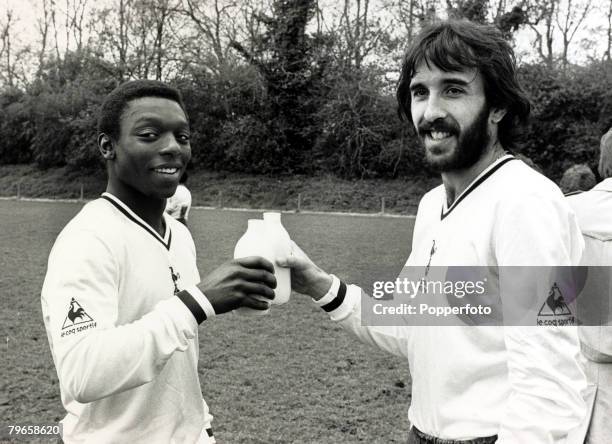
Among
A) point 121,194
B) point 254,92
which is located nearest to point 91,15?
point 254,92

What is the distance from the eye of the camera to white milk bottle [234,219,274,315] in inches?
76.4

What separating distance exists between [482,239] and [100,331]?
1.13 metres

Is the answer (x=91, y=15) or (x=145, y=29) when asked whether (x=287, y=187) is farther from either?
(x=91, y=15)

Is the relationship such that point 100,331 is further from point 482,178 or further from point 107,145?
point 482,178

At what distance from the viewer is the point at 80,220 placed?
6.72ft

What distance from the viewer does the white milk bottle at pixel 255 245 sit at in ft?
6.37

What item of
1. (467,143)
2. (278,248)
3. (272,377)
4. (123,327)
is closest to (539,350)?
(467,143)

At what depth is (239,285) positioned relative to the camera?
1.82m

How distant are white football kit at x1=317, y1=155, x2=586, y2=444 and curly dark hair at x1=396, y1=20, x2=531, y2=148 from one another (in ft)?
0.93

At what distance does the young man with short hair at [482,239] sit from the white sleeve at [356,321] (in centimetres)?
21

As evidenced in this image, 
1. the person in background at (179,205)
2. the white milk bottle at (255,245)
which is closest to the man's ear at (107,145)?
the white milk bottle at (255,245)

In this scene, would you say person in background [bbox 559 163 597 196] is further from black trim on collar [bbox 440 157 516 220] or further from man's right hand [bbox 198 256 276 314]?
man's right hand [bbox 198 256 276 314]

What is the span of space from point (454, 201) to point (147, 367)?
1.13 m

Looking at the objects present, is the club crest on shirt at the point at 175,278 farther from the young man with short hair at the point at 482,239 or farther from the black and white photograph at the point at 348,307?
the young man with short hair at the point at 482,239
